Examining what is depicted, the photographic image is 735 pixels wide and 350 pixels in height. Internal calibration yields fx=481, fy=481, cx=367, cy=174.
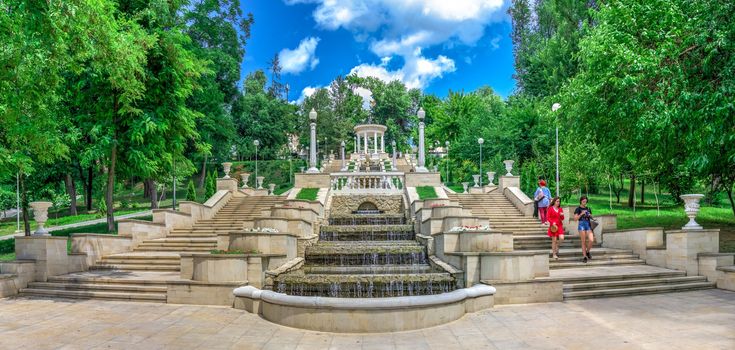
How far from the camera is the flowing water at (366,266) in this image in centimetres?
1109

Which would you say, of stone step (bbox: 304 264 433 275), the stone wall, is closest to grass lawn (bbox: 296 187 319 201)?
the stone wall

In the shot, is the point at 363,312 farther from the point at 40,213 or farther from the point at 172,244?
the point at 172,244

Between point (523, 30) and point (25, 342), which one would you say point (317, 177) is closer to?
point (25, 342)

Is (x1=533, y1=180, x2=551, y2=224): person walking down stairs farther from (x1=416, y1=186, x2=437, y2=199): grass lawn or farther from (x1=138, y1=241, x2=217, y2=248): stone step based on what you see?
(x1=138, y1=241, x2=217, y2=248): stone step

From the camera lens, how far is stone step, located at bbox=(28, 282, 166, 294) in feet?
37.4

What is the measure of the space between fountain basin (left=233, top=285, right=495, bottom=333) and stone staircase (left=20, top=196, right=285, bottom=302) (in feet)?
13.1

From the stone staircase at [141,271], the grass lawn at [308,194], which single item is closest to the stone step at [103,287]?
the stone staircase at [141,271]

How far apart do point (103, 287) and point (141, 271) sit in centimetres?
211

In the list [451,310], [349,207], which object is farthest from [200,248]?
[451,310]

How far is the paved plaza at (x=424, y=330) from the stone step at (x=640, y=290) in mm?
308

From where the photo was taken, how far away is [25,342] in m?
7.57

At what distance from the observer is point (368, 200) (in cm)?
2270

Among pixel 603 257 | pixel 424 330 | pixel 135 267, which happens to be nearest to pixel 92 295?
pixel 135 267

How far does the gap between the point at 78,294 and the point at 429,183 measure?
16.7 metres
